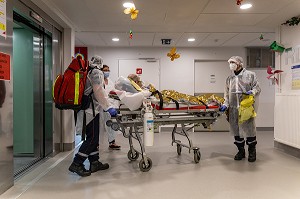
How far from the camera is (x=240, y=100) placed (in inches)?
159

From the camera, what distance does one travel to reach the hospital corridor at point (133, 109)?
278 cm

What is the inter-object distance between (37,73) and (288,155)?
4.22 m

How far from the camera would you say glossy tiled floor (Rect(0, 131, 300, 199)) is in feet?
8.66

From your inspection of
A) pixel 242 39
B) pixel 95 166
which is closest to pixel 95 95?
pixel 95 166

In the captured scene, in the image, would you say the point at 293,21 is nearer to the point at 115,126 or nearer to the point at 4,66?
the point at 115,126

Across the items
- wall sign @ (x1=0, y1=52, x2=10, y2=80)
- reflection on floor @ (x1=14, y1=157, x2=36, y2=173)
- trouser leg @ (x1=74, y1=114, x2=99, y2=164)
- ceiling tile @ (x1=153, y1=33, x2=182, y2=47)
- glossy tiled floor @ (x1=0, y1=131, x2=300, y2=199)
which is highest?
ceiling tile @ (x1=153, y1=33, x2=182, y2=47)

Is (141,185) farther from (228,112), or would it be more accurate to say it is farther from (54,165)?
(228,112)

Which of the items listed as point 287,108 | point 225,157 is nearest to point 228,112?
point 225,157

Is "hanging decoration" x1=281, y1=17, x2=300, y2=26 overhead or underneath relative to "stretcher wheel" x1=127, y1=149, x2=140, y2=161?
overhead

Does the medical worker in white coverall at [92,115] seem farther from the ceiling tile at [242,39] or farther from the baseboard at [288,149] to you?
the ceiling tile at [242,39]

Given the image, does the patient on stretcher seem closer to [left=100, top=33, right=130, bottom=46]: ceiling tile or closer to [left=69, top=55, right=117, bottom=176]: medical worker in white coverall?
[left=69, top=55, right=117, bottom=176]: medical worker in white coverall

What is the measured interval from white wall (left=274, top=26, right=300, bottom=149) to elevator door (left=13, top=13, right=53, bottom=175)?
12.9 feet

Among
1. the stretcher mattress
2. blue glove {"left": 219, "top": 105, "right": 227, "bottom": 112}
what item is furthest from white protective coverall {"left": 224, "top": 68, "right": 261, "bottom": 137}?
the stretcher mattress

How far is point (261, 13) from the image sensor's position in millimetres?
4020
